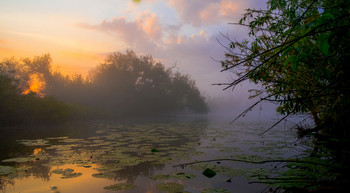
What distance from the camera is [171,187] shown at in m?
3.28

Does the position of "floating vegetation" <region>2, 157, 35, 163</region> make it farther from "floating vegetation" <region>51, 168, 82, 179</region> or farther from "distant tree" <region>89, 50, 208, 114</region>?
"distant tree" <region>89, 50, 208, 114</region>

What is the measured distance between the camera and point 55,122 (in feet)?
53.9

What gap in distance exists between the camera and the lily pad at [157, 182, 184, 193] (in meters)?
3.16

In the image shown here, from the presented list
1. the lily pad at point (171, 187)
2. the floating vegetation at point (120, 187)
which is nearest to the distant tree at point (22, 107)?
the floating vegetation at point (120, 187)

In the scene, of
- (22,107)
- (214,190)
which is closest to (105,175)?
(214,190)

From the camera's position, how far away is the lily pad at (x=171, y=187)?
3158 millimetres

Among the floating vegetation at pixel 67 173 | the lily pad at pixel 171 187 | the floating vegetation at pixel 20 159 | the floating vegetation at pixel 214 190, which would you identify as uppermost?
the floating vegetation at pixel 214 190

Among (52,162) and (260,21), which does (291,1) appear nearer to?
(260,21)

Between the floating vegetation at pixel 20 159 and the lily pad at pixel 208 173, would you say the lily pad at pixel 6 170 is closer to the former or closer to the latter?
the floating vegetation at pixel 20 159

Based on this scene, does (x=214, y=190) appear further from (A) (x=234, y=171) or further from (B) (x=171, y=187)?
(A) (x=234, y=171)

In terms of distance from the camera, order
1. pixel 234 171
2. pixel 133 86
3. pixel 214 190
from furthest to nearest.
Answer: pixel 133 86 → pixel 234 171 → pixel 214 190

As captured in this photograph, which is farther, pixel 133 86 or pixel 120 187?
pixel 133 86

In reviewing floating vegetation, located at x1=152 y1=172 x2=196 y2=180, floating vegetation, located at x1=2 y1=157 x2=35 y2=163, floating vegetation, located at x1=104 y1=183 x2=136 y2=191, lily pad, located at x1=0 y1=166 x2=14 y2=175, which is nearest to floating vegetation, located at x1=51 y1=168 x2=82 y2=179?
lily pad, located at x1=0 y1=166 x2=14 y2=175

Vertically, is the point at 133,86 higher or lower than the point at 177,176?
higher
